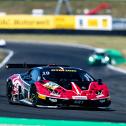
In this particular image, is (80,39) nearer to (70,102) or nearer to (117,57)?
(117,57)

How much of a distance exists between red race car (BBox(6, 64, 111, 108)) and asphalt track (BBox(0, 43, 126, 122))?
0.24 m

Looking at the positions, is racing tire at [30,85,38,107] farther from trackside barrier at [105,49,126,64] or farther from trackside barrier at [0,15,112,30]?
trackside barrier at [0,15,112,30]

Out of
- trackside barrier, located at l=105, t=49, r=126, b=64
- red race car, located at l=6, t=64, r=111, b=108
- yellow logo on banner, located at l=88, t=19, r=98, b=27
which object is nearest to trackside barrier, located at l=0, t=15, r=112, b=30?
yellow logo on banner, located at l=88, t=19, r=98, b=27

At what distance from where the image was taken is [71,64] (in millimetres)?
33969

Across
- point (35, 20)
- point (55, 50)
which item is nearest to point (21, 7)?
point (35, 20)

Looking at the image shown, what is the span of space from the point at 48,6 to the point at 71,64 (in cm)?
3800

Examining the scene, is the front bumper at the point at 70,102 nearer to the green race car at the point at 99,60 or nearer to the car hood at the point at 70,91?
the car hood at the point at 70,91

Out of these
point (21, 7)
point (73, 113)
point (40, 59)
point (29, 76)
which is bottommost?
point (73, 113)

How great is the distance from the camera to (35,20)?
4922 centimetres

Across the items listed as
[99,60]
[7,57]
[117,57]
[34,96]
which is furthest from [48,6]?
[34,96]

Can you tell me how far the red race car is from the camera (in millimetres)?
14805

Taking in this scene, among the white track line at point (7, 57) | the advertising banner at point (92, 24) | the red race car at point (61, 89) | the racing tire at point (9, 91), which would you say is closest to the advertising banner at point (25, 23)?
the advertising banner at point (92, 24)

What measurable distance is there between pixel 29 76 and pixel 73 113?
281 centimetres

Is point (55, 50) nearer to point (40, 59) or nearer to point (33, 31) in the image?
point (40, 59)
